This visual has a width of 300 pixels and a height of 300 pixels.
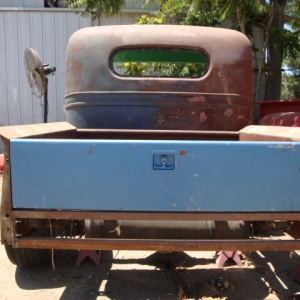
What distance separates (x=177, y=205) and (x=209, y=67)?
6.21 ft

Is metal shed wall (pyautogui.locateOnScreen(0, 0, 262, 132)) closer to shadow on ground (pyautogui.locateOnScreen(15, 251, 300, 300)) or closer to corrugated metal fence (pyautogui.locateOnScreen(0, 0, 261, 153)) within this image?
corrugated metal fence (pyautogui.locateOnScreen(0, 0, 261, 153))

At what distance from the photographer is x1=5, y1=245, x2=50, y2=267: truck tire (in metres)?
2.74

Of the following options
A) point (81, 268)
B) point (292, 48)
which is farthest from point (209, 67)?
point (292, 48)

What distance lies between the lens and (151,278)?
118 inches

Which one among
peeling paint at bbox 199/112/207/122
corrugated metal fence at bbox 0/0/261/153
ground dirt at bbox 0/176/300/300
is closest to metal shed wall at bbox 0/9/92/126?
corrugated metal fence at bbox 0/0/261/153

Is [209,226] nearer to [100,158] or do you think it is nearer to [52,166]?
[100,158]

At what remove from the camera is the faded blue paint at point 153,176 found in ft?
6.38

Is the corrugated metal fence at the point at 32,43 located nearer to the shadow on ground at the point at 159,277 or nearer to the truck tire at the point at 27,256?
the shadow on ground at the point at 159,277

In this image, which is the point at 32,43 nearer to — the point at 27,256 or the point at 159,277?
the point at 27,256

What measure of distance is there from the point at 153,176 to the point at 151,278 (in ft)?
4.65

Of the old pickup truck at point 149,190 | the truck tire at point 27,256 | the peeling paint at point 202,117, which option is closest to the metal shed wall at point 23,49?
the peeling paint at point 202,117

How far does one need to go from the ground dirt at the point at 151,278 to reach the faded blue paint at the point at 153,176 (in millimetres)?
896

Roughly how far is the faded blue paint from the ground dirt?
2.94 feet

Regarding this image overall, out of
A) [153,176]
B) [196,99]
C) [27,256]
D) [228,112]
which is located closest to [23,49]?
[196,99]
